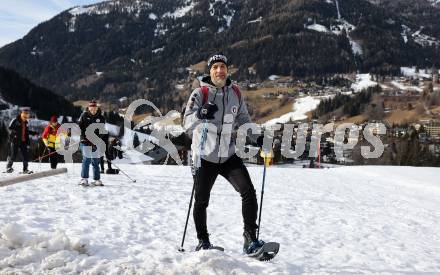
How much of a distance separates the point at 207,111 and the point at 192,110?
266 millimetres

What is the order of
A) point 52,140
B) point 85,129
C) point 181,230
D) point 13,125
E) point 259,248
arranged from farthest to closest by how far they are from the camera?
1. point 52,140
2. point 13,125
3. point 85,129
4. point 181,230
5. point 259,248

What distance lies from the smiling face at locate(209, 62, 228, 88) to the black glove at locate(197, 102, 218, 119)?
1.24 feet

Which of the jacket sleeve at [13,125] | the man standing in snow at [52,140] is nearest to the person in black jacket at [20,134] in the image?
the jacket sleeve at [13,125]

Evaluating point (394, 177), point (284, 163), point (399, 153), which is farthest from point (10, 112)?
point (394, 177)

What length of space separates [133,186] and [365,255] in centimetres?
879

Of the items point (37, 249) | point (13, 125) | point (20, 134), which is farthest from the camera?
point (20, 134)

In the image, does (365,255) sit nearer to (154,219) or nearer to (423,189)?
(154,219)

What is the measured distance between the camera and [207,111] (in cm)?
612

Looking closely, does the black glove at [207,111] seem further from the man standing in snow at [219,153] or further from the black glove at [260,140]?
the black glove at [260,140]

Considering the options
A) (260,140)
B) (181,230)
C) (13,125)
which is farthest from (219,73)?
(13,125)

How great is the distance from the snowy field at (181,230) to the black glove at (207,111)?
1.73m

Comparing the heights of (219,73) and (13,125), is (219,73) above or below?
above

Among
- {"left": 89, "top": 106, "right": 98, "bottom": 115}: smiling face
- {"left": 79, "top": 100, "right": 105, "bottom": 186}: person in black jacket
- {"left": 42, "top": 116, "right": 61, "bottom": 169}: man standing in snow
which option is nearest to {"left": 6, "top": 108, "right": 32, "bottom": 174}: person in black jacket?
{"left": 42, "top": 116, "right": 61, "bottom": 169}: man standing in snow

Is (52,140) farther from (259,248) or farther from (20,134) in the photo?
(259,248)
